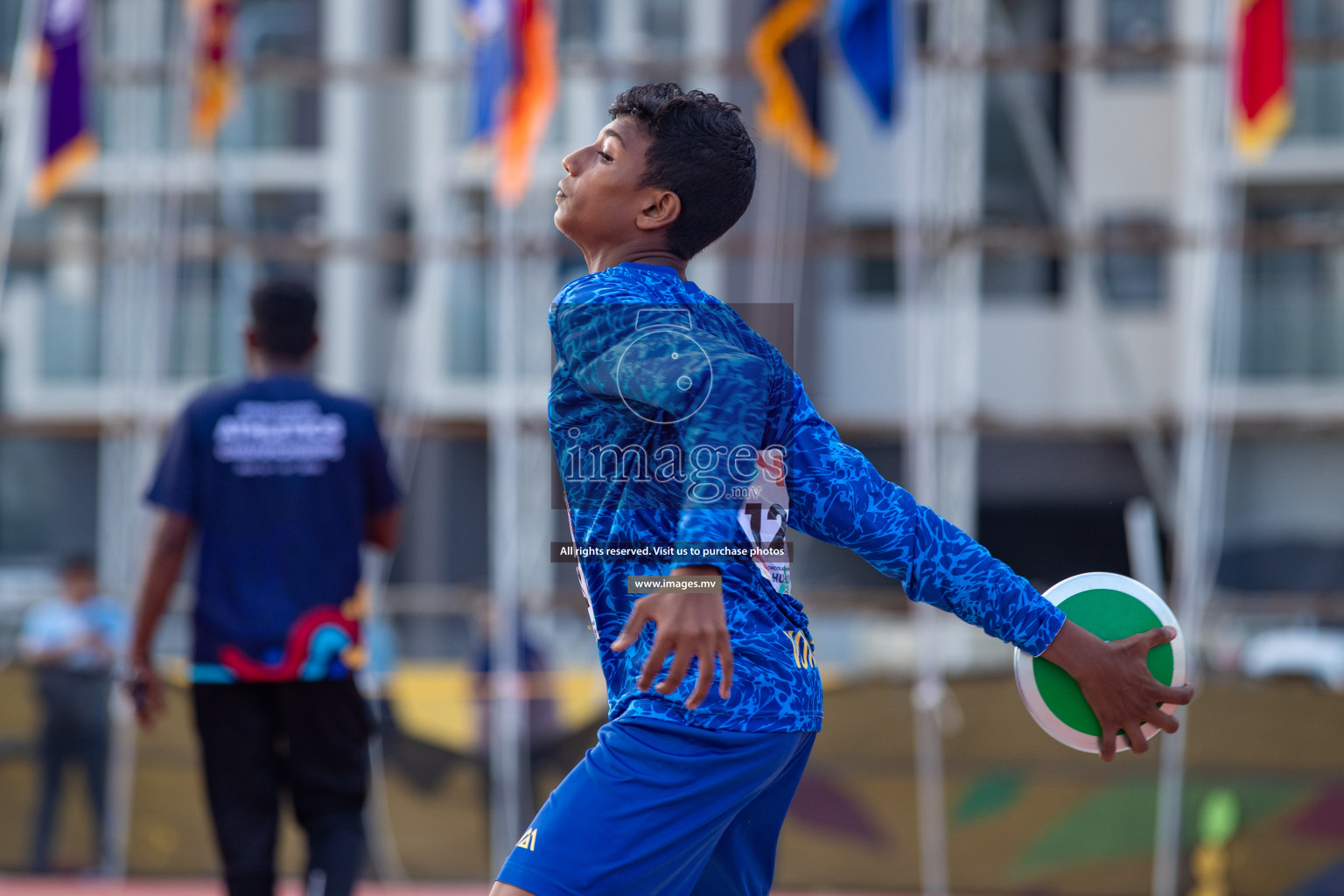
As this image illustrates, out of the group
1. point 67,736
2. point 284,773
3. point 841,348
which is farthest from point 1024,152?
point 284,773

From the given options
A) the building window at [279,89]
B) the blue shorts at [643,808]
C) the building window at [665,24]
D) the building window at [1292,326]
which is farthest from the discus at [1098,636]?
the building window at [279,89]

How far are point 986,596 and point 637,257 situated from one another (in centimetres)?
59

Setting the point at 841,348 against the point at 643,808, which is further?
the point at 841,348

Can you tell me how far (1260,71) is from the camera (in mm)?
7066

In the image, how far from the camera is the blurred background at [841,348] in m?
5.29

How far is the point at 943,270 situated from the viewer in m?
10.1

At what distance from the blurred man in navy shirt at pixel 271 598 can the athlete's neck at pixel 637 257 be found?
174 centimetres

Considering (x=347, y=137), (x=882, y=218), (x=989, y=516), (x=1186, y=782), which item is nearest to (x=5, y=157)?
(x=347, y=137)

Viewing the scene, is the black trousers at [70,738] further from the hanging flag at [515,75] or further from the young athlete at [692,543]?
the young athlete at [692,543]

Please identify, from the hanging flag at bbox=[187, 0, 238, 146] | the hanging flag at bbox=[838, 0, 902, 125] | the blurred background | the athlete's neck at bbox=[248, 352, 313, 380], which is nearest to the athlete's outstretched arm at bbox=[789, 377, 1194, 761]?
the blurred background

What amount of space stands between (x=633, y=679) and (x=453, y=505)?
1486 cm

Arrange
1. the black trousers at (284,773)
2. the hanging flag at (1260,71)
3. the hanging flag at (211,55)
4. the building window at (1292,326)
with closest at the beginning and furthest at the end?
the black trousers at (284,773)
the hanging flag at (1260,71)
the hanging flag at (211,55)
the building window at (1292,326)

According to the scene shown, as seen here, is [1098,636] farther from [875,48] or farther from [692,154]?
[875,48]

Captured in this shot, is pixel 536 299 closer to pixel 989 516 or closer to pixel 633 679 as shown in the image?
pixel 989 516
